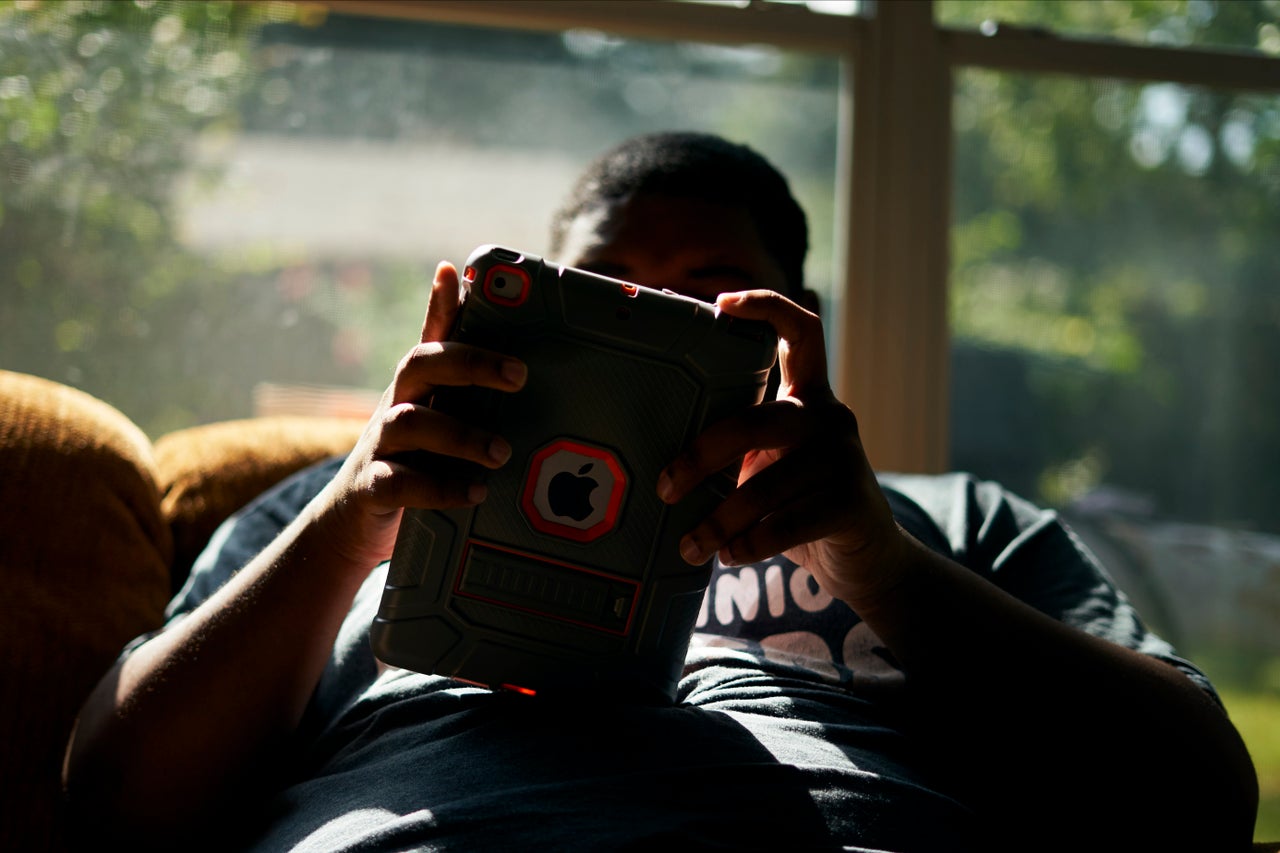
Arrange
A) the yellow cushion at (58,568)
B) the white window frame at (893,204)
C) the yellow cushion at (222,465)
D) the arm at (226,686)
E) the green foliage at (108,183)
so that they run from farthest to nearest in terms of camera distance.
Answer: the white window frame at (893,204), the green foliage at (108,183), the yellow cushion at (222,465), the yellow cushion at (58,568), the arm at (226,686)

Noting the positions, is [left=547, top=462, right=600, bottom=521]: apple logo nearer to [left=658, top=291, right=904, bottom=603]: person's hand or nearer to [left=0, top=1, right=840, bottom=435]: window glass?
[left=658, top=291, right=904, bottom=603]: person's hand

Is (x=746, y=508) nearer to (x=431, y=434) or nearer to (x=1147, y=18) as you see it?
(x=431, y=434)

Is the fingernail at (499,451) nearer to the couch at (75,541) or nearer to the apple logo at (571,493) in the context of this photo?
the apple logo at (571,493)

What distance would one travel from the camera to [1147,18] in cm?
179

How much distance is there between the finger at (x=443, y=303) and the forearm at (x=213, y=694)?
180 millimetres

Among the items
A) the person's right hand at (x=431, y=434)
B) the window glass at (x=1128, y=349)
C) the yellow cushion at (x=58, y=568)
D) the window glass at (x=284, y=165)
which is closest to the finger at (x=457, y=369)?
the person's right hand at (x=431, y=434)

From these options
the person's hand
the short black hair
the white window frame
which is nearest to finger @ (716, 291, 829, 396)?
the person's hand

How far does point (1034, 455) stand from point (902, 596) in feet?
3.39

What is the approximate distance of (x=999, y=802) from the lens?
33.8 inches

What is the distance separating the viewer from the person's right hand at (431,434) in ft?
2.26

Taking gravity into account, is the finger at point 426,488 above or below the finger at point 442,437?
below

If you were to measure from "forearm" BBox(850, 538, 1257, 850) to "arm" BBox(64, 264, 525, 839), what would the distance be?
420 mm

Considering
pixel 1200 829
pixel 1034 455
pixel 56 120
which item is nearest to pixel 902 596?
pixel 1200 829

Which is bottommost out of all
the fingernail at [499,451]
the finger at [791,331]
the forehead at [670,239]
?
the fingernail at [499,451]
